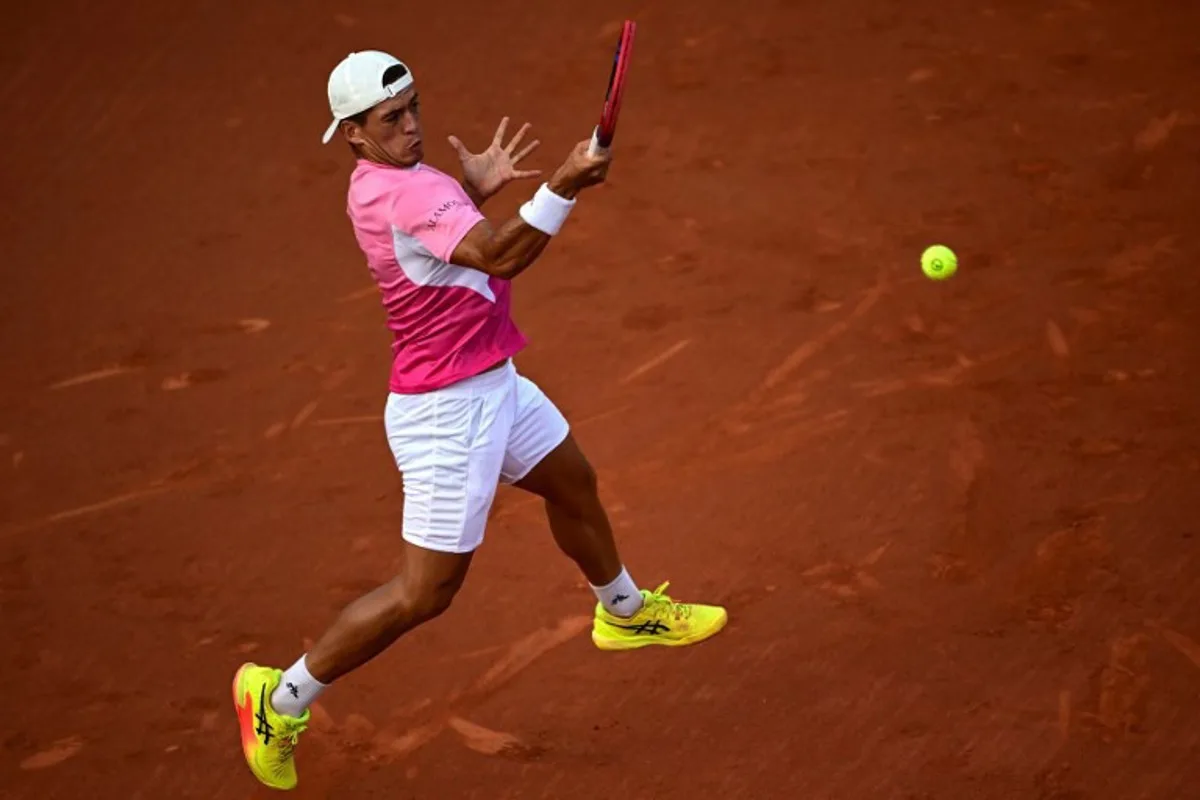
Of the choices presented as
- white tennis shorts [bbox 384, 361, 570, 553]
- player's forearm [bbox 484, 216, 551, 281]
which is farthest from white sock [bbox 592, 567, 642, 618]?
player's forearm [bbox 484, 216, 551, 281]

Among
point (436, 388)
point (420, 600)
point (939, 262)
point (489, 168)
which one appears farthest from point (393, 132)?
point (939, 262)

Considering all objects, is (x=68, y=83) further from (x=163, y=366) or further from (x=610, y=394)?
(x=610, y=394)

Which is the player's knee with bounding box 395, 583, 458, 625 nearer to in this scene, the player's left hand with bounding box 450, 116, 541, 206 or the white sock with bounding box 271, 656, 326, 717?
the white sock with bounding box 271, 656, 326, 717

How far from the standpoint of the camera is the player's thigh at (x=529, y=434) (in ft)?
18.0

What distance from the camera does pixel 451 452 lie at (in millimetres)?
5293

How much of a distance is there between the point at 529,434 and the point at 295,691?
110cm

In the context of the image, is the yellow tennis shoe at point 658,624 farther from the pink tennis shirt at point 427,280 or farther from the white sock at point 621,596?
the pink tennis shirt at point 427,280

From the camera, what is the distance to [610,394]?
755 cm

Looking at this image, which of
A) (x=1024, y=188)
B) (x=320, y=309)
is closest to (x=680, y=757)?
(x=320, y=309)

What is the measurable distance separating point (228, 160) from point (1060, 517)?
5195 mm

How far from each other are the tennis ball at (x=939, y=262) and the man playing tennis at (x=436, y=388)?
2466 mm

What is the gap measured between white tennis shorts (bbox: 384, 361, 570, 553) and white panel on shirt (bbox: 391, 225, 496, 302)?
1.02ft

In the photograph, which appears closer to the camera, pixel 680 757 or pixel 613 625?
pixel 680 757

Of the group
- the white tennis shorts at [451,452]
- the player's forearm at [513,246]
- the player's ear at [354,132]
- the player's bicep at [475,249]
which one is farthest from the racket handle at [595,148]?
the white tennis shorts at [451,452]
